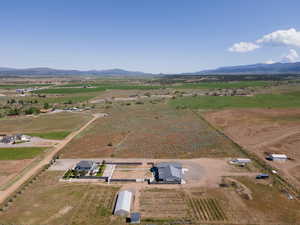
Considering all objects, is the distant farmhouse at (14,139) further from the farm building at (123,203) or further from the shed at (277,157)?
the shed at (277,157)

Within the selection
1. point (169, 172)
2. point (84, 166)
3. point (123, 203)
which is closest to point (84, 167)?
point (84, 166)

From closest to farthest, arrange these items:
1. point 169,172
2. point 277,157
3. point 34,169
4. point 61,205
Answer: point 61,205, point 169,172, point 34,169, point 277,157

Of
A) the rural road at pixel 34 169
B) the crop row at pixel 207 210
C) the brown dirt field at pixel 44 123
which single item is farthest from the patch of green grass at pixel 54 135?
the crop row at pixel 207 210

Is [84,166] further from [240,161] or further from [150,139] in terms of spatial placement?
[240,161]

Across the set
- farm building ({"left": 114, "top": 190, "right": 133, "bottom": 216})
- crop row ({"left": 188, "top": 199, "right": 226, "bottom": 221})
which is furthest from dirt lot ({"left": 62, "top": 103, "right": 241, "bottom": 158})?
crop row ({"left": 188, "top": 199, "right": 226, "bottom": 221})

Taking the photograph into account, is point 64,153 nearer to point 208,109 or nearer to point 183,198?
point 183,198
